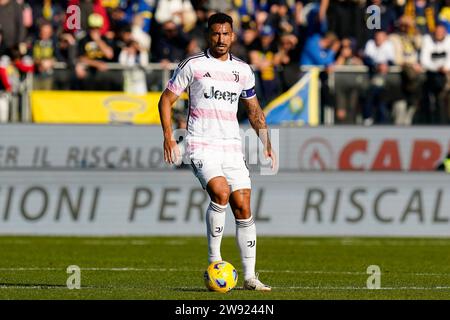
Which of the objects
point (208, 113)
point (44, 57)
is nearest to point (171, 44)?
point (44, 57)

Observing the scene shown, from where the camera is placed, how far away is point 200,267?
17.4 m

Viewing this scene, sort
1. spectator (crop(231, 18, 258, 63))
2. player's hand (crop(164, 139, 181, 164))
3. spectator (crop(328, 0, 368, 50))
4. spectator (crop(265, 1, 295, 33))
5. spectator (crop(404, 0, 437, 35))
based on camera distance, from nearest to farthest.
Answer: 1. player's hand (crop(164, 139, 181, 164))
2. spectator (crop(231, 18, 258, 63))
3. spectator (crop(328, 0, 368, 50))
4. spectator (crop(265, 1, 295, 33))
5. spectator (crop(404, 0, 437, 35))

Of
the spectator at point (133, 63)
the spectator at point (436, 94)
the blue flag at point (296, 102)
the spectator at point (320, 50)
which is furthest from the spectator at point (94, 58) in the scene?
the spectator at point (436, 94)

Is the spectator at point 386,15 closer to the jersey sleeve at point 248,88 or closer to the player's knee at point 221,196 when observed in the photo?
the jersey sleeve at point 248,88

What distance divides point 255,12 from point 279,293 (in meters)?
16.3

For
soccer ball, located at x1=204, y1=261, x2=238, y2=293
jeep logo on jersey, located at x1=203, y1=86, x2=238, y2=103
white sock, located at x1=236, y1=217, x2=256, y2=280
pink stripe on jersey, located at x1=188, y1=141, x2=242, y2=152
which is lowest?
soccer ball, located at x1=204, y1=261, x2=238, y2=293

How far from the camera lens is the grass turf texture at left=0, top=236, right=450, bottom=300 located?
13.1 meters

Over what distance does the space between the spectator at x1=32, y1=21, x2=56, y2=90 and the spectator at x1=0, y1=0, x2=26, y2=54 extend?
0.30m

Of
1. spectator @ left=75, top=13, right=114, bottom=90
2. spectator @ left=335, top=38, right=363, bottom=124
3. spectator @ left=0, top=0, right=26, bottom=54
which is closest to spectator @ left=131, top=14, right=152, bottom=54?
spectator @ left=75, top=13, right=114, bottom=90

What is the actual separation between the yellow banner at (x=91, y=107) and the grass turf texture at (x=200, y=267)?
3.45 metres

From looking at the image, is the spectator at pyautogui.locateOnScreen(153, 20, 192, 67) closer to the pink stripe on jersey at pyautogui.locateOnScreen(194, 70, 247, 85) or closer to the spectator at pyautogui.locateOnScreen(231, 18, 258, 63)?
the spectator at pyautogui.locateOnScreen(231, 18, 258, 63)

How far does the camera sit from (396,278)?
15516 mm

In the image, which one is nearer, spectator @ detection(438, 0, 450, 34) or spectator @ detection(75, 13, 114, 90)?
spectator @ detection(75, 13, 114, 90)

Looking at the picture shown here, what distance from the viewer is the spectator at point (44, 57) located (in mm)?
25688
